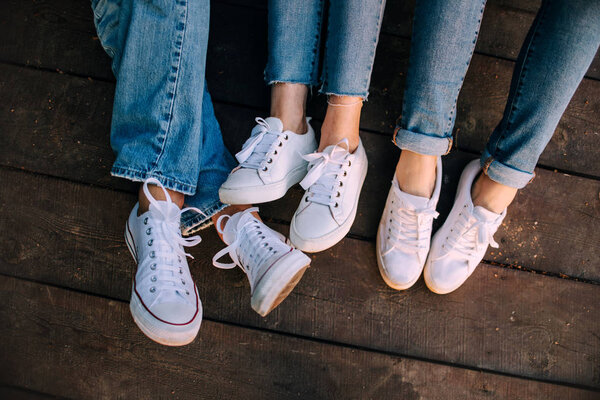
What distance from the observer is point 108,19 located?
0.81 m

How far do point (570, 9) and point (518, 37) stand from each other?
409 mm

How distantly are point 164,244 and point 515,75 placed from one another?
2.69ft

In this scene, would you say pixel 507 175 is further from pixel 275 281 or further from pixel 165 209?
pixel 165 209

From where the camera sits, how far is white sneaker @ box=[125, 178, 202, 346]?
74 cm

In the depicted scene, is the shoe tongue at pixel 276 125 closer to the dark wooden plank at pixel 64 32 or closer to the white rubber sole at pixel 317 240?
the white rubber sole at pixel 317 240

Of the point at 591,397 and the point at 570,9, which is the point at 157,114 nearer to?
the point at 570,9

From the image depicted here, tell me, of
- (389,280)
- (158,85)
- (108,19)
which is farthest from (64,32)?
(389,280)

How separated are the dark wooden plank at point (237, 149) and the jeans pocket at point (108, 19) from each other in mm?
240

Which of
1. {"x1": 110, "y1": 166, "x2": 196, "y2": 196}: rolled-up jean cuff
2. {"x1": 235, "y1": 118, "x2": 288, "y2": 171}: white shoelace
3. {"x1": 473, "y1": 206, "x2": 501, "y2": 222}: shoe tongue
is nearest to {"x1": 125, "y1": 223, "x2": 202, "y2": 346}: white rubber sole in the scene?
{"x1": 110, "y1": 166, "x2": 196, "y2": 196}: rolled-up jean cuff

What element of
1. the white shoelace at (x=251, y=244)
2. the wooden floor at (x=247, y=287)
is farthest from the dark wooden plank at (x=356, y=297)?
the white shoelace at (x=251, y=244)

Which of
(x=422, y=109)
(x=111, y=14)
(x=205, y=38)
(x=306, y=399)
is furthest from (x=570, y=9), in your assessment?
(x=306, y=399)

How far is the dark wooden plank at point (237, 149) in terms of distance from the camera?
3.31 ft

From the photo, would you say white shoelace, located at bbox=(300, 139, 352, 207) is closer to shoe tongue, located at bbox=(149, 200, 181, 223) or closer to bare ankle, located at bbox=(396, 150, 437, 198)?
bare ankle, located at bbox=(396, 150, 437, 198)

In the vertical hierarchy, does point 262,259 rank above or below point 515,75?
below
